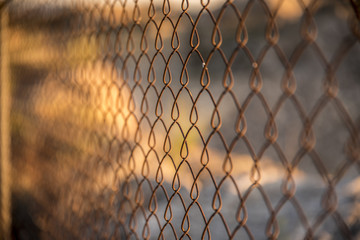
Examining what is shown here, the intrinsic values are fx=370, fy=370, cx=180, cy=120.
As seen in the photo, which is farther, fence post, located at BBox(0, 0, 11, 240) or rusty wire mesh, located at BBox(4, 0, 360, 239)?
fence post, located at BBox(0, 0, 11, 240)

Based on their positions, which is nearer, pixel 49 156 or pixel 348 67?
pixel 49 156

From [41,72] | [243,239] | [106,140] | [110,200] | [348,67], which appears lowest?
[243,239]

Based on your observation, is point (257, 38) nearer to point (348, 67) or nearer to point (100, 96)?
point (348, 67)

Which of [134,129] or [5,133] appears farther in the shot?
[5,133]

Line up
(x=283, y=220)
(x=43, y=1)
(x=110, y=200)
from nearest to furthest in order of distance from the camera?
1. (x=110, y=200)
2. (x=43, y=1)
3. (x=283, y=220)

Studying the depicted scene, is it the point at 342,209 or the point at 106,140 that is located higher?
the point at 106,140

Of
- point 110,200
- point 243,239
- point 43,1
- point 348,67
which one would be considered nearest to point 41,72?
point 43,1

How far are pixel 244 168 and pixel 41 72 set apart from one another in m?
2.15

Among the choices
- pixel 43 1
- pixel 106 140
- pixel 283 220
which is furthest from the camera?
pixel 283 220

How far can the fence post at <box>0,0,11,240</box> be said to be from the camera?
88.0 inches

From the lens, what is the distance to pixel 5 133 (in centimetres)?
232

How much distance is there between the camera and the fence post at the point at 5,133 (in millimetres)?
2236

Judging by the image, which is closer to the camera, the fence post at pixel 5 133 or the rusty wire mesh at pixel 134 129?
the rusty wire mesh at pixel 134 129

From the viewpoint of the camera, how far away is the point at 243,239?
Result: 181 cm
